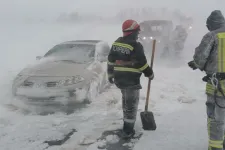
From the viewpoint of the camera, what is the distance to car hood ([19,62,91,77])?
22.1ft

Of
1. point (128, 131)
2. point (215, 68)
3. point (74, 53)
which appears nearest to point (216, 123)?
point (215, 68)

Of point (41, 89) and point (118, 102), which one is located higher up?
point (41, 89)

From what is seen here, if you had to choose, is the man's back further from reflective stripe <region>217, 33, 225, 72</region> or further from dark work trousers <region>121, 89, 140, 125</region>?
reflective stripe <region>217, 33, 225, 72</region>

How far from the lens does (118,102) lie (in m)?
7.13

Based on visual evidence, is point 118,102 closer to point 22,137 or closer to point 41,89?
point 41,89

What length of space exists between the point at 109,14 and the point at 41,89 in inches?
1985

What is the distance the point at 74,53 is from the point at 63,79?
1.75 m

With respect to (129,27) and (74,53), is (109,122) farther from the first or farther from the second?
(74,53)

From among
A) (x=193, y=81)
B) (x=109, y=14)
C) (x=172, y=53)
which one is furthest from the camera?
(x=109, y=14)

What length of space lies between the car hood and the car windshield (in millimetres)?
472

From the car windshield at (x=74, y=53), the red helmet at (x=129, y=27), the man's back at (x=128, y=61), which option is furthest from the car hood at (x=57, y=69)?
the red helmet at (x=129, y=27)

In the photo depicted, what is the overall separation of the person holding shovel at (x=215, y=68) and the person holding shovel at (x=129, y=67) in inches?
39.3

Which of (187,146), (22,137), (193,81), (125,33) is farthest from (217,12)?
(193,81)

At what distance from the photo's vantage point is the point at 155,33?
50.5 ft
